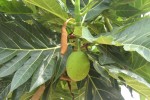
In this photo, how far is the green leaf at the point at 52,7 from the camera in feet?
2.60

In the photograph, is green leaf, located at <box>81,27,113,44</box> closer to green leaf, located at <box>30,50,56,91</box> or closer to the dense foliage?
the dense foliage

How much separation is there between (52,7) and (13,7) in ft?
0.49

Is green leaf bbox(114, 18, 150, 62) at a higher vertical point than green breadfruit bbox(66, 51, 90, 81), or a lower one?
higher

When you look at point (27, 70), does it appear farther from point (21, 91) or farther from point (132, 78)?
point (132, 78)

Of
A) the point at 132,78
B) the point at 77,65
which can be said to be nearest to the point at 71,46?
the point at 77,65

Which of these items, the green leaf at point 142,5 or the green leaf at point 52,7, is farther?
the green leaf at point 142,5

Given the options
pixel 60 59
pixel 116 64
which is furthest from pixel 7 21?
pixel 116 64

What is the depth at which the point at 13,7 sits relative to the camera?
91 cm

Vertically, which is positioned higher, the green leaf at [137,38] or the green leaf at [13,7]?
the green leaf at [13,7]

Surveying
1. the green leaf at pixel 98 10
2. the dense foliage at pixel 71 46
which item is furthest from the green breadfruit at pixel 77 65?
the green leaf at pixel 98 10

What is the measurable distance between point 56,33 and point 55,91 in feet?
0.57

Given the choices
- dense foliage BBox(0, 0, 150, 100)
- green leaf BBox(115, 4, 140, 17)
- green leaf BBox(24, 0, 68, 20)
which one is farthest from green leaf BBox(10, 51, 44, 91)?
green leaf BBox(115, 4, 140, 17)

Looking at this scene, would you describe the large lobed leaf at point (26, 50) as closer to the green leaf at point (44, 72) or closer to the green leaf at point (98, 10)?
the green leaf at point (44, 72)

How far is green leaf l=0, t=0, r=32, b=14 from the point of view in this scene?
89cm
